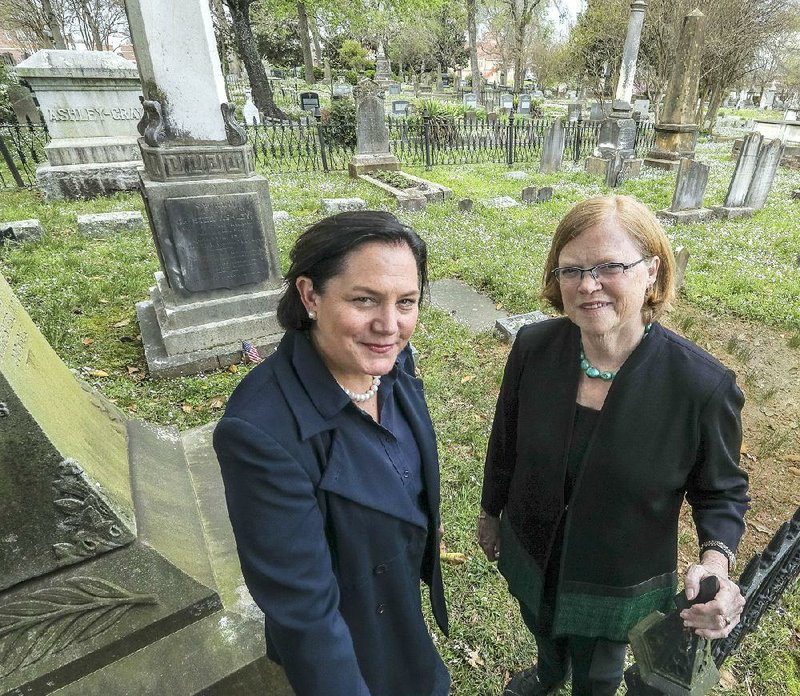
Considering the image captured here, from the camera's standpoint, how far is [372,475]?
1325 millimetres

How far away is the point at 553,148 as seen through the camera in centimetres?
1266

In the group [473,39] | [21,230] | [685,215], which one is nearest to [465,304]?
[685,215]

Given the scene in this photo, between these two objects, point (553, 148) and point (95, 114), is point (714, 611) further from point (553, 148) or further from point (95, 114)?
point (553, 148)

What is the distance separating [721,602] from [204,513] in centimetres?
215

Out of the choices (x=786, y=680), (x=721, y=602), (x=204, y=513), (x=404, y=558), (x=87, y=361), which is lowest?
(x=786, y=680)

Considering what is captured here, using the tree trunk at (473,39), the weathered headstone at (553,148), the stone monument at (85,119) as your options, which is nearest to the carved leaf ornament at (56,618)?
the stone monument at (85,119)

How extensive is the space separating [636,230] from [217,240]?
399 centimetres

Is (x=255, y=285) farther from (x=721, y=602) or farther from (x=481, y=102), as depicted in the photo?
(x=481, y=102)

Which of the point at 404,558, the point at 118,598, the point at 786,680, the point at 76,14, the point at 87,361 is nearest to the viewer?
the point at 404,558

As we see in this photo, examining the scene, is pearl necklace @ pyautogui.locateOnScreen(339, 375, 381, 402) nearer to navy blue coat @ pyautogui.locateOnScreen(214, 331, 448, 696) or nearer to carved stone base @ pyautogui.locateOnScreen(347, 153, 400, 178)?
navy blue coat @ pyautogui.locateOnScreen(214, 331, 448, 696)

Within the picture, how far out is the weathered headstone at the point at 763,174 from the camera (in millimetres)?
8961

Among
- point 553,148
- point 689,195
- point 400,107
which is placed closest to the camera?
point 689,195

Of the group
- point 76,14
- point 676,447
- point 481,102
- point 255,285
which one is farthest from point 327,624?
point 76,14

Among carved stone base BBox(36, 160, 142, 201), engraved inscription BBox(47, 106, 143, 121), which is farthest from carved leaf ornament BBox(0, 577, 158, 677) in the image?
engraved inscription BBox(47, 106, 143, 121)
